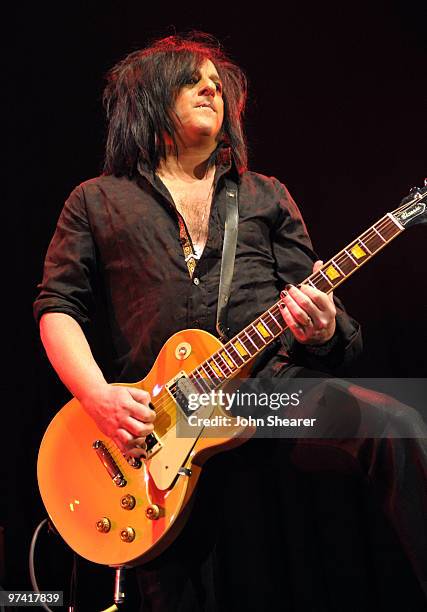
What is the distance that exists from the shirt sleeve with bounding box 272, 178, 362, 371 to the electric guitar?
0.16 m

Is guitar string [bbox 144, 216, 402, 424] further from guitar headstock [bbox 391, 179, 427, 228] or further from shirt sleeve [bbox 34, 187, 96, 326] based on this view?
shirt sleeve [bbox 34, 187, 96, 326]

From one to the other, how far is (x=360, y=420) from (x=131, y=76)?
161 centimetres

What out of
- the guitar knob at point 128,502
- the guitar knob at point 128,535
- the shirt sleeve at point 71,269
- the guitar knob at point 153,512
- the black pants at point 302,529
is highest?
the shirt sleeve at point 71,269

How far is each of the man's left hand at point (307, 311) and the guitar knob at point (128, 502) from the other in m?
0.64

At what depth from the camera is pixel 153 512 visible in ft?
6.52

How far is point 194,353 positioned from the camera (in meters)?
2.10

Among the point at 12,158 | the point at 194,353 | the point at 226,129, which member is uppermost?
the point at 12,158

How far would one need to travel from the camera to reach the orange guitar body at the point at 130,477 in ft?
6.53

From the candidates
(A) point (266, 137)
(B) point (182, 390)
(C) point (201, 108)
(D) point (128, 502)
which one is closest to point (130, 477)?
(D) point (128, 502)

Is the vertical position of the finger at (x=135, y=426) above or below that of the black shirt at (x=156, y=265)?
below

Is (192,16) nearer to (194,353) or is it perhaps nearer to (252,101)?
(252,101)

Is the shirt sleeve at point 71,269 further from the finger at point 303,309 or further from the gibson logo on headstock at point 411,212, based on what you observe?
the gibson logo on headstock at point 411,212

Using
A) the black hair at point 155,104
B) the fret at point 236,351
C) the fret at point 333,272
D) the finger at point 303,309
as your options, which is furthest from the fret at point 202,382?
the black hair at point 155,104

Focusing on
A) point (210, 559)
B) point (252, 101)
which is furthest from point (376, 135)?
point (210, 559)
